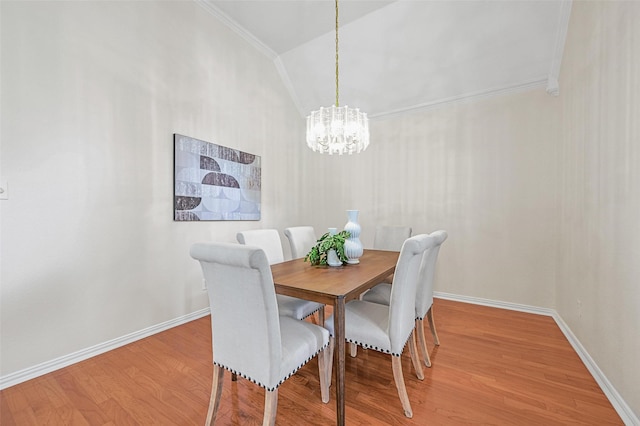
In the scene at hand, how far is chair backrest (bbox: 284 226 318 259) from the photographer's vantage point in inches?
102

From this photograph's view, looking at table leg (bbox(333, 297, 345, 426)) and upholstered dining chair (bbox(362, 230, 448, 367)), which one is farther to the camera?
upholstered dining chair (bbox(362, 230, 448, 367))

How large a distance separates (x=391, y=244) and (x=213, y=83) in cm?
262

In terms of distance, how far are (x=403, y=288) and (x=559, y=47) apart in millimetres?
3019

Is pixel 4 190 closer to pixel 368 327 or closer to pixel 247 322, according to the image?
pixel 247 322

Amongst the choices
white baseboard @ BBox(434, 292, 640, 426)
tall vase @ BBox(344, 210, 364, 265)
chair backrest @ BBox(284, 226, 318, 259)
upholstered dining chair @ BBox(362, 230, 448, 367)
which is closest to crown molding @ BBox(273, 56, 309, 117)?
chair backrest @ BBox(284, 226, 318, 259)

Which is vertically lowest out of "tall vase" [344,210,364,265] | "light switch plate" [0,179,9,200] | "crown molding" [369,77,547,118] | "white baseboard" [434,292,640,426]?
"white baseboard" [434,292,640,426]

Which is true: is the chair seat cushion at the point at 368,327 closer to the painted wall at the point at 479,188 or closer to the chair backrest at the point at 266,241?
the chair backrest at the point at 266,241

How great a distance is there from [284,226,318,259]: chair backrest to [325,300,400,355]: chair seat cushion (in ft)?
3.20

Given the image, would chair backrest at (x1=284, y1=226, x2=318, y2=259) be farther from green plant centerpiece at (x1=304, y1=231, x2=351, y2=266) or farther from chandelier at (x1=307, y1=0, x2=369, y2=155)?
chandelier at (x1=307, y1=0, x2=369, y2=155)

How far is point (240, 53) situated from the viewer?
3285mm

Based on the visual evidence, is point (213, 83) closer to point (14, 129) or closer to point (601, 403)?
point (14, 129)

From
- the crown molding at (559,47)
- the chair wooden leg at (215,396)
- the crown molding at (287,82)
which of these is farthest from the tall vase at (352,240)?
the crown molding at (287,82)

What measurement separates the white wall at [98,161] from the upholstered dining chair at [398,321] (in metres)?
1.80

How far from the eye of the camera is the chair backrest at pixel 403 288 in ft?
4.58
